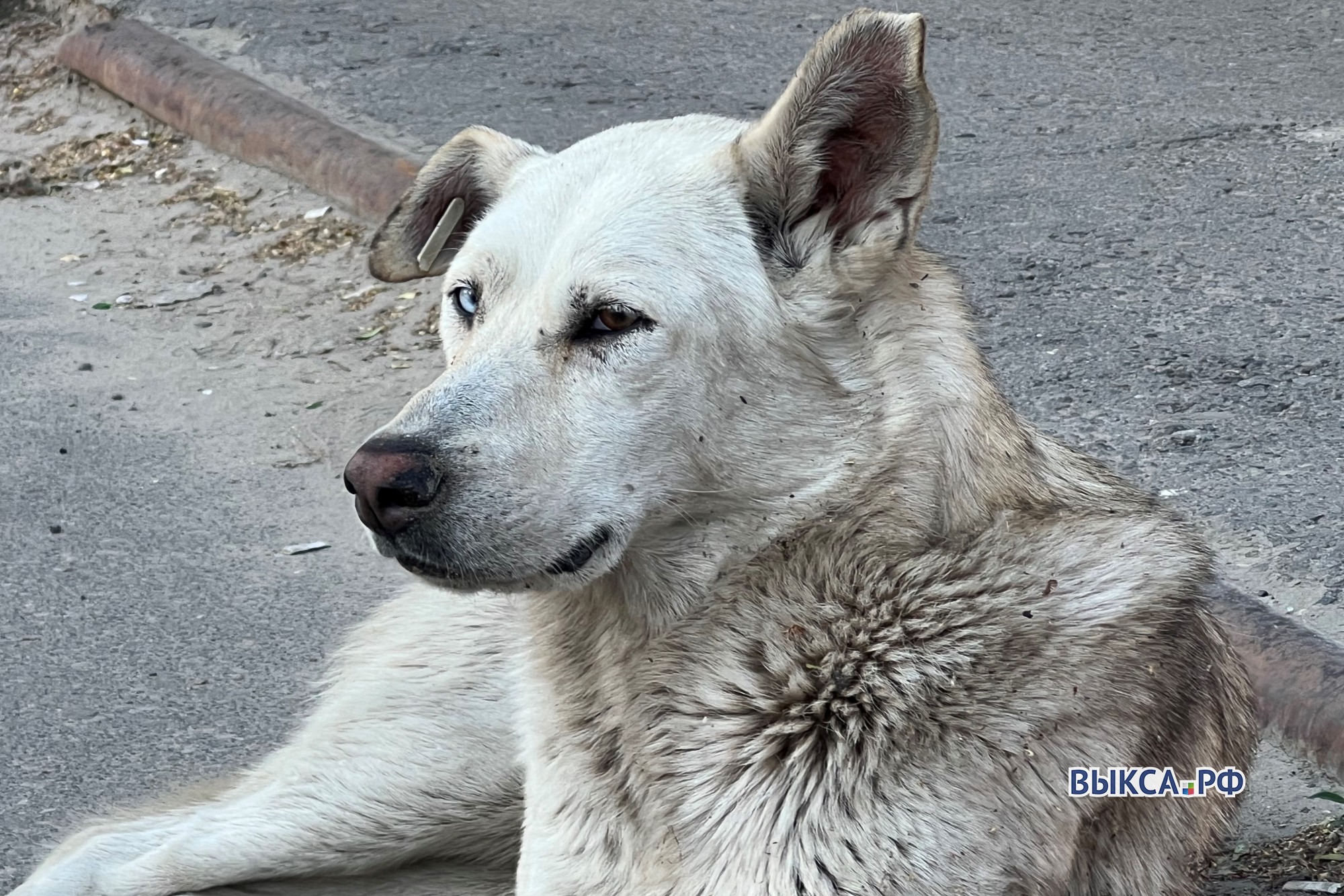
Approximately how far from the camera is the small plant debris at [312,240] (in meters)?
6.67

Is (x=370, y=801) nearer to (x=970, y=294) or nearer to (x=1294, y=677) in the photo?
(x=1294, y=677)

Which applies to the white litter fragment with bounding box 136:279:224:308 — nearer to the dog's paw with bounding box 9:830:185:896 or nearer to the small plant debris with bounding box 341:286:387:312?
the small plant debris with bounding box 341:286:387:312

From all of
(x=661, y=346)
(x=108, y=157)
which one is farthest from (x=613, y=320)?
(x=108, y=157)

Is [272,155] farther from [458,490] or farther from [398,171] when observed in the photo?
[458,490]

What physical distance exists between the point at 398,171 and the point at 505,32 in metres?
2.41

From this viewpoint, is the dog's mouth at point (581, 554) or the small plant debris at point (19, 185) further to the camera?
the small plant debris at point (19, 185)

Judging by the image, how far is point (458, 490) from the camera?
2.42 metres

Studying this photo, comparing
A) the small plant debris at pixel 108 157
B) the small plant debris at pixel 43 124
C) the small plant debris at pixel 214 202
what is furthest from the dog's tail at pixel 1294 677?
the small plant debris at pixel 43 124

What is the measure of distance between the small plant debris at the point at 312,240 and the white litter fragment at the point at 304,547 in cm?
216

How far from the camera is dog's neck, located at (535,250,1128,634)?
2.64 metres

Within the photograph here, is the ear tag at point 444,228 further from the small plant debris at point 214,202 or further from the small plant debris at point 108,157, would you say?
the small plant debris at point 108,157

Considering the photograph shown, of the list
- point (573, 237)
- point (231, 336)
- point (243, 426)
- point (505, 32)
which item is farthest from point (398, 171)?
point (573, 237)

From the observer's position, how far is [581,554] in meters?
2.54

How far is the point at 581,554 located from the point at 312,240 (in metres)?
4.56
